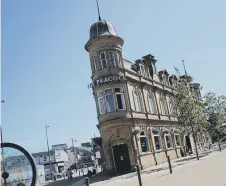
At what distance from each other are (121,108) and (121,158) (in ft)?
15.3

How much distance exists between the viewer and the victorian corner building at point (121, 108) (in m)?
27.4

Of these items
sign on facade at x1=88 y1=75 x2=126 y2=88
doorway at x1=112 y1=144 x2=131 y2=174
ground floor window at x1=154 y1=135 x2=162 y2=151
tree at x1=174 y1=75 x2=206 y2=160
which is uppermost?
sign on facade at x1=88 y1=75 x2=126 y2=88

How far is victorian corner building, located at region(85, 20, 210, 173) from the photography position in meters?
27.4

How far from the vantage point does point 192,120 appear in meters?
30.7

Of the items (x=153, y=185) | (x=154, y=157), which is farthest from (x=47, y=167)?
(x=153, y=185)

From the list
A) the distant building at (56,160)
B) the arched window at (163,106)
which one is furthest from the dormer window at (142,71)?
the distant building at (56,160)

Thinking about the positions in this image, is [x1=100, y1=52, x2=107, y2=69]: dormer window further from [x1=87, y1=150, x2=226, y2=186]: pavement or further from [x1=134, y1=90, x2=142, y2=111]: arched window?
[x1=87, y1=150, x2=226, y2=186]: pavement

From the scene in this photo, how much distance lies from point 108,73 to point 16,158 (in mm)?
23077

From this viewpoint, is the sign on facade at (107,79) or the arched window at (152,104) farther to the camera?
the arched window at (152,104)

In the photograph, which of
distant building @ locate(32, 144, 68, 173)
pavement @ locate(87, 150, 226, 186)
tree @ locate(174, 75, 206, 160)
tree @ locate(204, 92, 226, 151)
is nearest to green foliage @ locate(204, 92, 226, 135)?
tree @ locate(204, 92, 226, 151)

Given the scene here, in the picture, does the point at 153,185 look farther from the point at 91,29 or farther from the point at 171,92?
the point at 171,92

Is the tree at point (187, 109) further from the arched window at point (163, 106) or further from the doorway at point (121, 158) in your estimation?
the doorway at point (121, 158)

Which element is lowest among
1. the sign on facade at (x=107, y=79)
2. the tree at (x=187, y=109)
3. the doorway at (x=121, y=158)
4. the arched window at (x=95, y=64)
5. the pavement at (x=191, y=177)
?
the pavement at (x=191, y=177)

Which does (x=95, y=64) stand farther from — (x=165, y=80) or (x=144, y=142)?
(x=165, y=80)
